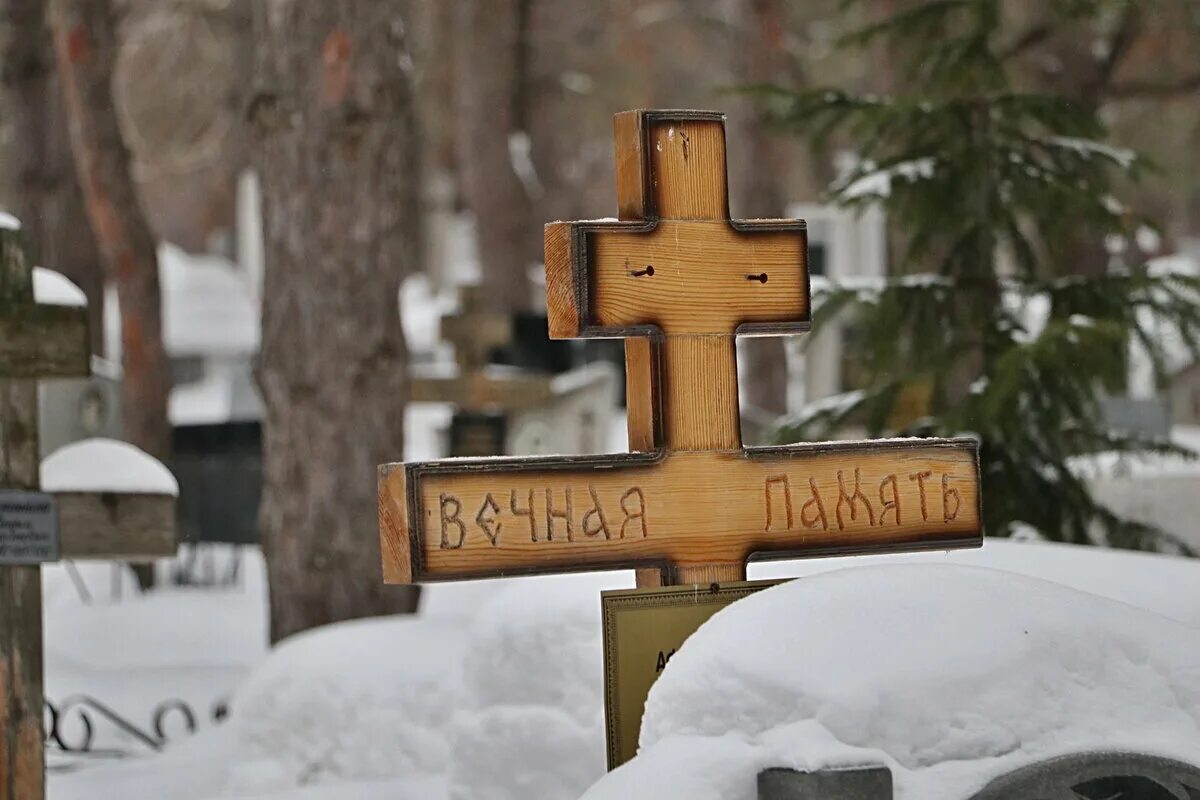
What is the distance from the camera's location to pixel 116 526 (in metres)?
5.68

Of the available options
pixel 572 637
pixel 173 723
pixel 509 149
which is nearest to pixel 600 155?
pixel 509 149

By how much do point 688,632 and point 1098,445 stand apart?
11.0 feet

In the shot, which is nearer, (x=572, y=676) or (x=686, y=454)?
(x=686, y=454)

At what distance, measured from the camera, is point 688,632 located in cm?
368

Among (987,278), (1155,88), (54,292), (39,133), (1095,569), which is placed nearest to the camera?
(1095,569)

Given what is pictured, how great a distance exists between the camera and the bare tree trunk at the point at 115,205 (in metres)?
11.0

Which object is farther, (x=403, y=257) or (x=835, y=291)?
(x=403, y=257)

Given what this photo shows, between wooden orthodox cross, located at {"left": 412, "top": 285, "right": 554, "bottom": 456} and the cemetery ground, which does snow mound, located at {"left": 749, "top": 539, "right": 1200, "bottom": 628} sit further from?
wooden orthodox cross, located at {"left": 412, "top": 285, "right": 554, "bottom": 456}

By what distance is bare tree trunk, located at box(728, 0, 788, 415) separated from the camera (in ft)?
47.8

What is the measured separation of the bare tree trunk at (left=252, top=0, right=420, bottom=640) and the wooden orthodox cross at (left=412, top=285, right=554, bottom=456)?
4.90 meters

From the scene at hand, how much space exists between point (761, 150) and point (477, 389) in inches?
159

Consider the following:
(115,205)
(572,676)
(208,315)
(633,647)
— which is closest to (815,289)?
(572,676)

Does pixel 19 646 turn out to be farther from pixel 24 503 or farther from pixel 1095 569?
pixel 1095 569

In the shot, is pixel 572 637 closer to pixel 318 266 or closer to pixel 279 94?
pixel 318 266
